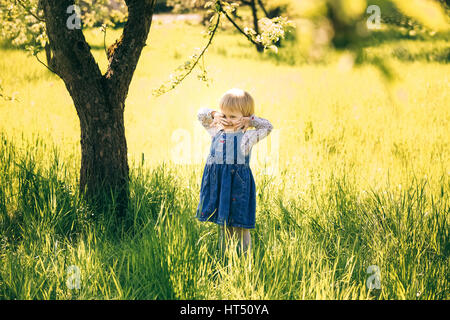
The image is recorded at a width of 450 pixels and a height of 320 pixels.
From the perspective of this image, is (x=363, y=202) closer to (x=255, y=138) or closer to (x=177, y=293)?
(x=255, y=138)

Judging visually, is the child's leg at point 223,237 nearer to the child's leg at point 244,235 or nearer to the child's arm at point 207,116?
the child's leg at point 244,235

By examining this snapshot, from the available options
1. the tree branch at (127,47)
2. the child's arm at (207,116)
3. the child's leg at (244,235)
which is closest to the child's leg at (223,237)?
the child's leg at (244,235)

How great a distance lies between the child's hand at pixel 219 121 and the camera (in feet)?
8.09

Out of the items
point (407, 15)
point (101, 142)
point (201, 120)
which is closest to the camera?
point (407, 15)

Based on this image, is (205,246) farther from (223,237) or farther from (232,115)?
(232,115)

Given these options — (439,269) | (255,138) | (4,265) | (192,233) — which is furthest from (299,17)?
(4,265)

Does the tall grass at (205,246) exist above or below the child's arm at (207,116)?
below

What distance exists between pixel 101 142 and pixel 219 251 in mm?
1132

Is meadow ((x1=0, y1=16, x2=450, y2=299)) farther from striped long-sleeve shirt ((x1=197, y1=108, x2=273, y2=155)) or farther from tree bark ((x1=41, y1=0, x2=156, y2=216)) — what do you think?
striped long-sleeve shirt ((x1=197, y1=108, x2=273, y2=155))

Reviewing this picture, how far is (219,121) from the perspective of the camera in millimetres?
2525

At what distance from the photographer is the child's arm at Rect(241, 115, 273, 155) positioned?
8.02 ft

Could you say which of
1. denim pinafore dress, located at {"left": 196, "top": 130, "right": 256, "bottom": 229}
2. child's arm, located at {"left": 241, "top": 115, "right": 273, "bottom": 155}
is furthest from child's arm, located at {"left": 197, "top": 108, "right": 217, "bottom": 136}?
child's arm, located at {"left": 241, "top": 115, "right": 273, "bottom": 155}

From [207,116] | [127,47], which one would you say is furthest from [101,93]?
[207,116]

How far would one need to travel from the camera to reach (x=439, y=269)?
2359 mm
